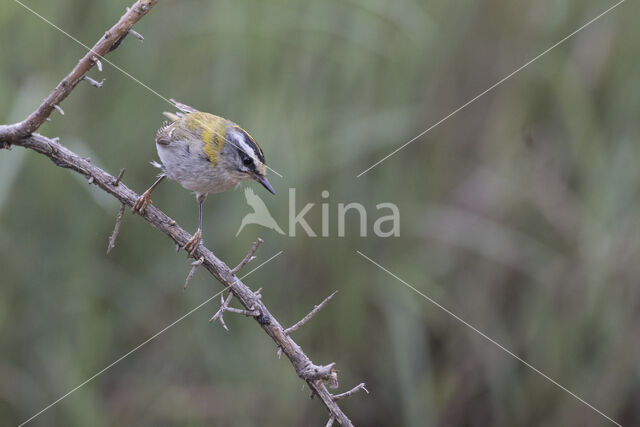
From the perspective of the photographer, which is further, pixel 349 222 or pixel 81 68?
pixel 349 222

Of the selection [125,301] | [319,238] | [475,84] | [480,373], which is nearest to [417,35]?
[475,84]

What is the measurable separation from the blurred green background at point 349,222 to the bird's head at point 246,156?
961mm

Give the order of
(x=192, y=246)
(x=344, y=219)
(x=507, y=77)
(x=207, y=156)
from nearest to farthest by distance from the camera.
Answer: (x=192, y=246) < (x=207, y=156) < (x=344, y=219) < (x=507, y=77)

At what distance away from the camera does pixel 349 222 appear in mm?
2840

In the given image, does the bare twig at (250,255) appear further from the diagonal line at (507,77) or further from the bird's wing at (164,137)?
the diagonal line at (507,77)

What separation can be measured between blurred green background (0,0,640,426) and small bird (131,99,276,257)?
0.77 meters

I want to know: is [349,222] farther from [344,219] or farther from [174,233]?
[174,233]

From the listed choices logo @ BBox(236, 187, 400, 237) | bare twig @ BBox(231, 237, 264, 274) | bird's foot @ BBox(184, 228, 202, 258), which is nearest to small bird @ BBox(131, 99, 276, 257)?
bird's foot @ BBox(184, 228, 202, 258)

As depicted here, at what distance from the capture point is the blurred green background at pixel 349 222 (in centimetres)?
255

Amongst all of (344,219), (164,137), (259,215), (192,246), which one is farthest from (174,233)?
(344,219)

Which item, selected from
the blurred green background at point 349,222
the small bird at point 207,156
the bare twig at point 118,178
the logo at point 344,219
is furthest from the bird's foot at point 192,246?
the logo at point 344,219

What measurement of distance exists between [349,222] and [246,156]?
4.65 ft

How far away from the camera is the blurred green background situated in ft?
8.36

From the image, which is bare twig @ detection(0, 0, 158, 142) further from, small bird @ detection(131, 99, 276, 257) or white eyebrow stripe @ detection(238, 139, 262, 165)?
white eyebrow stripe @ detection(238, 139, 262, 165)
